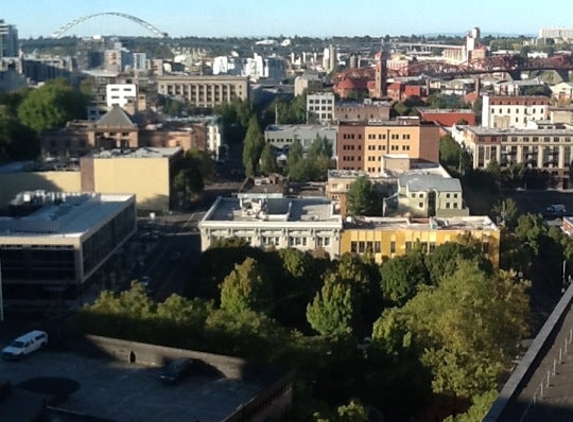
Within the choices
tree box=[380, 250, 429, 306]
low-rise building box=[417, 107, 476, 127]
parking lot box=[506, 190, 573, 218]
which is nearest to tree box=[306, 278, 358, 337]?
tree box=[380, 250, 429, 306]

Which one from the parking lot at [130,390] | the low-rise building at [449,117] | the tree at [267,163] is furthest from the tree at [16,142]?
the parking lot at [130,390]

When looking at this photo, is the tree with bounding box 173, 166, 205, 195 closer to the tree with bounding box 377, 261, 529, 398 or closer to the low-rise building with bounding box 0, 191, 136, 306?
the low-rise building with bounding box 0, 191, 136, 306

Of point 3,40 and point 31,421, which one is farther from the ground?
point 3,40

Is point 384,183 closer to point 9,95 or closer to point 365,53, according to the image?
point 9,95

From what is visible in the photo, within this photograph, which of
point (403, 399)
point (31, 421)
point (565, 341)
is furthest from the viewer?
point (403, 399)

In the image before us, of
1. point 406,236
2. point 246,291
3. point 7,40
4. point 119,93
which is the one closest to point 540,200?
point 406,236

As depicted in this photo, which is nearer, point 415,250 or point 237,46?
point 415,250

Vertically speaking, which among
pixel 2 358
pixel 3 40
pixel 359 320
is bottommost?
pixel 359 320

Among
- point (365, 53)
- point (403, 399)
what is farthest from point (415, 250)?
point (365, 53)

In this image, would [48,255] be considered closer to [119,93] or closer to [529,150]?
[529,150]
